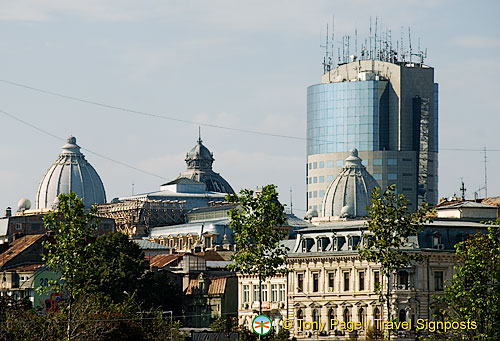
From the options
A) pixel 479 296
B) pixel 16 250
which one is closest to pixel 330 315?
pixel 479 296

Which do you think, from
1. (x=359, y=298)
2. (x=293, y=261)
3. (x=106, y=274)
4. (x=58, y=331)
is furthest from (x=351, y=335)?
(x=58, y=331)

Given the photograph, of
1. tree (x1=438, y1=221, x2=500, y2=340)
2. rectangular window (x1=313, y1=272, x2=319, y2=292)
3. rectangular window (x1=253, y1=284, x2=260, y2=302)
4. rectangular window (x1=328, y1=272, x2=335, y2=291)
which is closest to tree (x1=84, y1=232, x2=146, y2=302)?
rectangular window (x1=253, y1=284, x2=260, y2=302)

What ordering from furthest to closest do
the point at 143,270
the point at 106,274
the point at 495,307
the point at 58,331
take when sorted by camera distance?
the point at 143,270 < the point at 106,274 < the point at 58,331 < the point at 495,307

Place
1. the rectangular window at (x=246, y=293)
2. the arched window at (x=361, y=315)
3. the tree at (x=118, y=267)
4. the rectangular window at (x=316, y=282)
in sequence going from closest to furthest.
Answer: the arched window at (x=361, y=315) → the rectangular window at (x=316, y=282) → the tree at (x=118, y=267) → the rectangular window at (x=246, y=293)

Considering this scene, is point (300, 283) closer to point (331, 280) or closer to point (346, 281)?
point (331, 280)

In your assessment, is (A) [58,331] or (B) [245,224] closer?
(A) [58,331]

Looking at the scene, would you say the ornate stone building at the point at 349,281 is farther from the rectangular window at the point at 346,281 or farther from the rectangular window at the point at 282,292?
the rectangular window at the point at 282,292

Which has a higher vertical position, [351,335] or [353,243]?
[353,243]

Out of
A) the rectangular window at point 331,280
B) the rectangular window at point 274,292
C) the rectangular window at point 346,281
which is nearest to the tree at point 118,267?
the rectangular window at point 274,292

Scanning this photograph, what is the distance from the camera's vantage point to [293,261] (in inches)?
6093

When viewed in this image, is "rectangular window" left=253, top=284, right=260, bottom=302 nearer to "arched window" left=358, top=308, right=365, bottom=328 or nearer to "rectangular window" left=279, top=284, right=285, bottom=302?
"rectangular window" left=279, top=284, right=285, bottom=302

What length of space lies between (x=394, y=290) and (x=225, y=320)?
21.9m

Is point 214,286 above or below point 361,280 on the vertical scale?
above

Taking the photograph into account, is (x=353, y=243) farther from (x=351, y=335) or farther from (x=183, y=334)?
(x=183, y=334)
